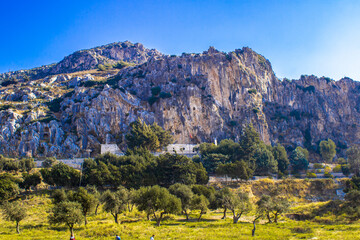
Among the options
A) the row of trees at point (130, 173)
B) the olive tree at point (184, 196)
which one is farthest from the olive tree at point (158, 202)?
the row of trees at point (130, 173)

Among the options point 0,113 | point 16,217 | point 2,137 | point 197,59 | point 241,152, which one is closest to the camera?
point 16,217

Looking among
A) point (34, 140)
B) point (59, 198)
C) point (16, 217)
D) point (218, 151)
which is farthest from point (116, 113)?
point (16, 217)

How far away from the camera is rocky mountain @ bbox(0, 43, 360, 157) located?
83500 millimetres

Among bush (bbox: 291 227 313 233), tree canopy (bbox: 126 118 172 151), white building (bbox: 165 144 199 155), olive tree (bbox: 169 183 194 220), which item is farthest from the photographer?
white building (bbox: 165 144 199 155)

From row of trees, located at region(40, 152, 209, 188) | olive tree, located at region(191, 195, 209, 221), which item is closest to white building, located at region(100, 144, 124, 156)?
row of trees, located at region(40, 152, 209, 188)

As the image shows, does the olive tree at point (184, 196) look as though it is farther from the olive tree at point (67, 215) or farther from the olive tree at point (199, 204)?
the olive tree at point (67, 215)

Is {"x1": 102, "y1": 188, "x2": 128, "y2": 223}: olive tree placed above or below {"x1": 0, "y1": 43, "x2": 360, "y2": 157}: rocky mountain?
below

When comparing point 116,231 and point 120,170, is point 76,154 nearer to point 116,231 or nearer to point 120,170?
point 120,170

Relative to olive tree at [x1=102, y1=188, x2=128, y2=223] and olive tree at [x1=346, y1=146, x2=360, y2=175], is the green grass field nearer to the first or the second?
olive tree at [x1=102, y1=188, x2=128, y2=223]

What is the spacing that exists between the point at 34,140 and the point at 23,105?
974 inches

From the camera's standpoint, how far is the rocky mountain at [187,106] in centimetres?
8350

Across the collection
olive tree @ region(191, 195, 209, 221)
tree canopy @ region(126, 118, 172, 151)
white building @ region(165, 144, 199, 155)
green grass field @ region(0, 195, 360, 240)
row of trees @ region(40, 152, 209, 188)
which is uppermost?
tree canopy @ region(126, 118, 172, 151)

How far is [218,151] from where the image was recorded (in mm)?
73250

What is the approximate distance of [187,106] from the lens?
10125 cm
